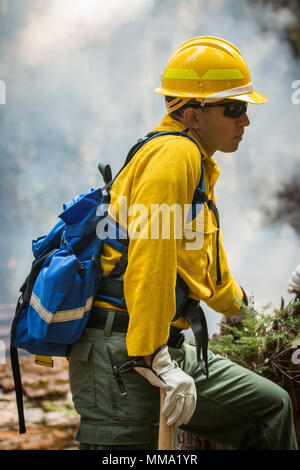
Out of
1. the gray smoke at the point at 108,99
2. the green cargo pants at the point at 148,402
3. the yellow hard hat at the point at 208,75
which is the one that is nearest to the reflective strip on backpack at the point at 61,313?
the green cargo pants at the point at 148,402

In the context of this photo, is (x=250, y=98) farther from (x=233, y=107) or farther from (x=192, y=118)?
(x=192, y=118)

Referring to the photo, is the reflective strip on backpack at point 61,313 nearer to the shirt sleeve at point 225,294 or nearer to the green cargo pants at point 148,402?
the green cargo pants at point 148,402

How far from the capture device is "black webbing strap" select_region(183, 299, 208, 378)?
6.63 feet

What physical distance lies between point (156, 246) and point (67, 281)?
0.39m

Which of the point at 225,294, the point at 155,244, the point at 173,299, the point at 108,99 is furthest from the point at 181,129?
the point at 108,99

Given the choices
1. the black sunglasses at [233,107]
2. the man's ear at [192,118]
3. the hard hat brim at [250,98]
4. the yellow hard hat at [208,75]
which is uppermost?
the yellow hard hat at [208,75]

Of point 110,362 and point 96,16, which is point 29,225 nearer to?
point 96,16

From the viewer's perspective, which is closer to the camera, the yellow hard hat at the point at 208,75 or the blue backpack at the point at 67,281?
A: the blue backpack at the point at 67,281

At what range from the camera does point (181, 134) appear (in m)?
2.03

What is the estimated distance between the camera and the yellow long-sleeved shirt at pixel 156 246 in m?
1.74

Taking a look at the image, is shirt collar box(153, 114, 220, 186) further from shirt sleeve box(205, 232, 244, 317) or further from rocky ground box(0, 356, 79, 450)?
rocky ground box(0, 356, 79, 450)

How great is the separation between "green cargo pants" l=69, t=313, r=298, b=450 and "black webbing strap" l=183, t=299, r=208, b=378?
0.14m

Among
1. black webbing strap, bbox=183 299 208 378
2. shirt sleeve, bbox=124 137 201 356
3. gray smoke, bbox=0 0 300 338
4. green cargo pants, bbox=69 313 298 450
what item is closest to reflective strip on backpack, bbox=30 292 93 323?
green cargo pants, bbox=69 313 298 450

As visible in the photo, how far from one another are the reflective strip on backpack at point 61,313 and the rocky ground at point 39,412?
2.47 m
